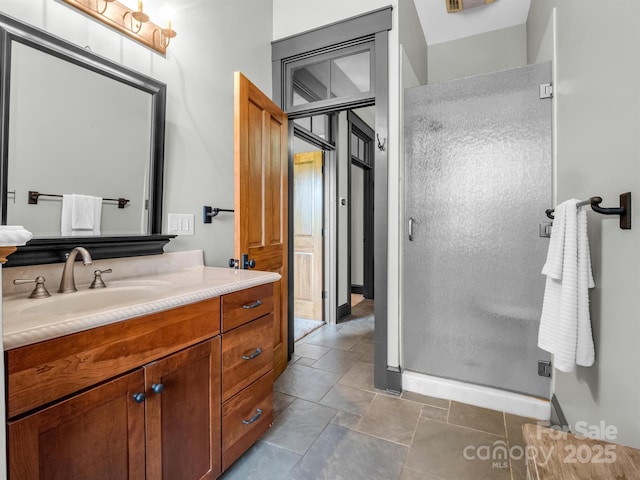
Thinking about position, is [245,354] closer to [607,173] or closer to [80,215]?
[80,215]

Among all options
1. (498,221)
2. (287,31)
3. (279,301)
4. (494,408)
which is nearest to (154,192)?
(279,301)

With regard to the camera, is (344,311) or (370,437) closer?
(370,437)

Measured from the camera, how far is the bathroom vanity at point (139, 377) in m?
→ 0.80

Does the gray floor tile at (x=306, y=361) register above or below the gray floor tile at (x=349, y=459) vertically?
above

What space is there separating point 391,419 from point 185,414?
1.24 meters

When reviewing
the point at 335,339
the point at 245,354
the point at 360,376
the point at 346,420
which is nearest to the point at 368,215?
the point at 335,339

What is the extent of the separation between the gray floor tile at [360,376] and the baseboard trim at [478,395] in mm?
262

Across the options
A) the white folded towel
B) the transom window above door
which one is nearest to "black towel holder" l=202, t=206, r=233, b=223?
the transom window above door

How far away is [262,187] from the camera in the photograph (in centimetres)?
217

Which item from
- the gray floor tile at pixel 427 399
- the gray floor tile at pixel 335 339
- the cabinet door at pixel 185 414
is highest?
the cabinet door at pixel 185 414

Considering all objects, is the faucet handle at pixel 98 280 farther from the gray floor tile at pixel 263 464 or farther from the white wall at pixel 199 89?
the gray floor tile at pixel 263 464

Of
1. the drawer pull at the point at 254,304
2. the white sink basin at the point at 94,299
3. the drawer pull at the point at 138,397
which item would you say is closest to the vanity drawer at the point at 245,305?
the drawer pull at the point at 254,304

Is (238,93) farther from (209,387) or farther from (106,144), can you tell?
(209,387)

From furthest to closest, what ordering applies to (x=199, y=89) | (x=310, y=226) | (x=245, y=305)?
(x=310, y=226) → (x=199, y=89) → (x=245, y=305)
